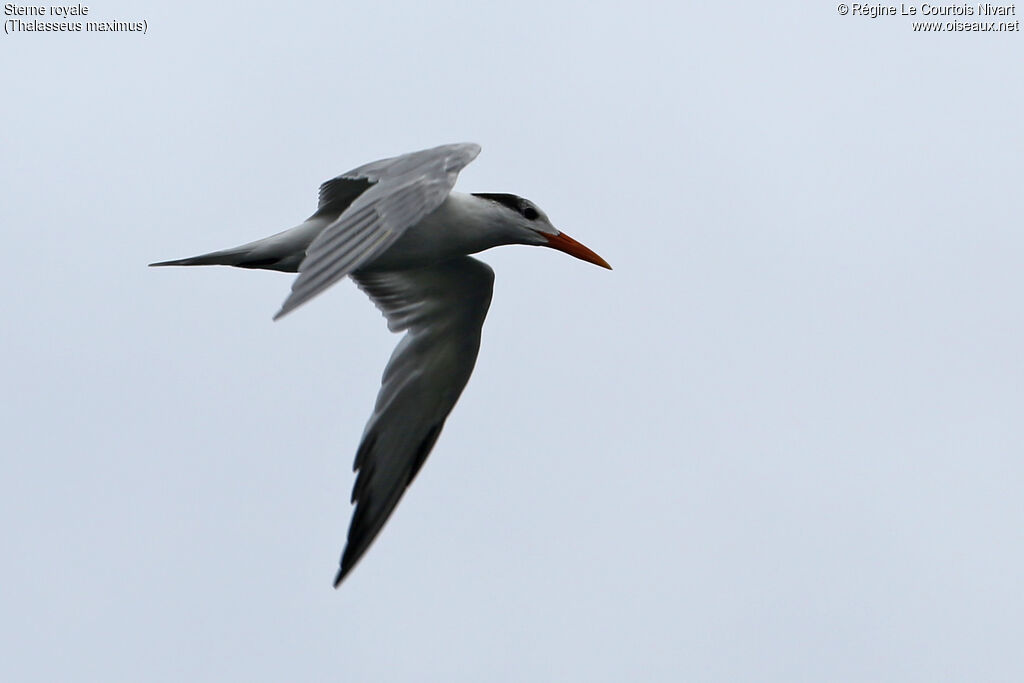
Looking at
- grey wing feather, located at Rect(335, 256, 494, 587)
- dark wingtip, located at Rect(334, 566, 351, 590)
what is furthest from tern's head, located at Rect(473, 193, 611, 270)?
dark wingtip, located at Rect(334, 566, 351, 590)

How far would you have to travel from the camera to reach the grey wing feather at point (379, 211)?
780cm

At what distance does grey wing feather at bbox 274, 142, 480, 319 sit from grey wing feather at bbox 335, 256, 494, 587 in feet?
5.69

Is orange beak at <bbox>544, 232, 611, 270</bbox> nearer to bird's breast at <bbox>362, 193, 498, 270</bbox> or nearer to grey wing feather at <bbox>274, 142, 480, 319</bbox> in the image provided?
bird's breast at <bbox>362, 193, 498, 270</bbox>

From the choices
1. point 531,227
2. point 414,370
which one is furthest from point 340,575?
point 531,227

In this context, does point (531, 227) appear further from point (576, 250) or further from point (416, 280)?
point (416, 280)

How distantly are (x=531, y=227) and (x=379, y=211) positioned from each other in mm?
2483

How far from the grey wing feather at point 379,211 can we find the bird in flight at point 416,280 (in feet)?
0.06

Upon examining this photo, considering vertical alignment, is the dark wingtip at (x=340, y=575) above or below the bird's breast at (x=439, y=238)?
below

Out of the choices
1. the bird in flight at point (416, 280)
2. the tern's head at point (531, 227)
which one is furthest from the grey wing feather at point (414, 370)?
the tern's head at point (531, 227)

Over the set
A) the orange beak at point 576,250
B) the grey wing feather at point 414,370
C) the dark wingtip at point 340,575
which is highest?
the orange beak at point 576,250

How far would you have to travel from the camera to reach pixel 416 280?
11.3 m

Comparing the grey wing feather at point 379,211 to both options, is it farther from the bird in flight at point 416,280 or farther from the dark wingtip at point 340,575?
the dark wingtip at point 340,575

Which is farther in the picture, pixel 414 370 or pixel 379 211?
pixel 414 370

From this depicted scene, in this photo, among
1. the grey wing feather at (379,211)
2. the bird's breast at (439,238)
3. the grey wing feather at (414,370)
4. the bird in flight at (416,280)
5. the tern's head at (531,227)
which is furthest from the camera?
the grey wing feather at (414,370)
